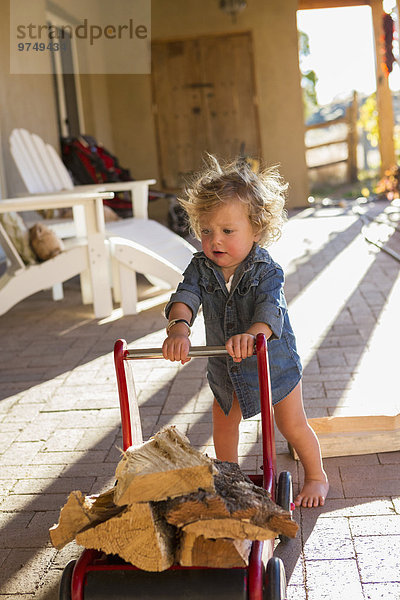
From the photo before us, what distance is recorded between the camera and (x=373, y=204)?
1098 cm

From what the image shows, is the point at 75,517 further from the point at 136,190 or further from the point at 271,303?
the point at 136,190

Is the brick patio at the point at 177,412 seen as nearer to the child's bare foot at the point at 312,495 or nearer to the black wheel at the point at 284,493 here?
the child's bare foot at the point at 312,495

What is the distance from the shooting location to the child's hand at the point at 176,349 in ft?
Answer: 5.64

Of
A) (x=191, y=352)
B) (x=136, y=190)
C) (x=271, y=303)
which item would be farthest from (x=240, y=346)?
(x=136, y=190)

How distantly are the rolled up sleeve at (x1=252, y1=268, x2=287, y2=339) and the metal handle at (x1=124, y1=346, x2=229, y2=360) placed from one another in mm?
238

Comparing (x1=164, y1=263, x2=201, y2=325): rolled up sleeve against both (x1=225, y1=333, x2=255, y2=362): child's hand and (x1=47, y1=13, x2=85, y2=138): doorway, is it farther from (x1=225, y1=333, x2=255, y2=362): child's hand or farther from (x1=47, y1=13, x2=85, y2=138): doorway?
(x1=47, y1=13, x2=85, y2=138): doorway

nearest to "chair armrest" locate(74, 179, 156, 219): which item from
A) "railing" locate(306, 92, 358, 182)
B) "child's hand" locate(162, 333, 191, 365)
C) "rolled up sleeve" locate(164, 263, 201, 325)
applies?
"rolled up sleeve" locate(164, 263, 201, 325)

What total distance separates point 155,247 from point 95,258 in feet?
1.98

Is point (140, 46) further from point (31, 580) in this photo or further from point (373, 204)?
point (31, 580)

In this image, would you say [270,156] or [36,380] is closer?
[36,380]

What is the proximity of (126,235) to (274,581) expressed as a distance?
13.1 ft

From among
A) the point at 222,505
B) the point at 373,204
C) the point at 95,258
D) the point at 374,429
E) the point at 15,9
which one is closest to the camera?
the point at 222,505

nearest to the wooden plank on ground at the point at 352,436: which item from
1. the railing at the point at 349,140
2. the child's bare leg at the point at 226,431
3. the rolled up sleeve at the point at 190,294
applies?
the child's bare leg at the point at 226,431

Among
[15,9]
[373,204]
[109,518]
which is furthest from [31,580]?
[373,204]
